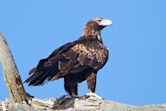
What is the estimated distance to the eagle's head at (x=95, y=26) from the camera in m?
13.5

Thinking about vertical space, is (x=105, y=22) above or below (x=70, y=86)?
above

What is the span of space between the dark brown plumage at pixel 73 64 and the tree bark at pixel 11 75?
1.04 metres

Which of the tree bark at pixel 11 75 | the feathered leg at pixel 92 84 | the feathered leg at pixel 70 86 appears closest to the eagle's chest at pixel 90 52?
the feathered leg at pixel 92 84

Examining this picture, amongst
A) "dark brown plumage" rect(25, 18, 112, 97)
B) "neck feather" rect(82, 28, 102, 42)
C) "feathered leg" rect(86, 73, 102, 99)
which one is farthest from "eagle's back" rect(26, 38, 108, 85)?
"neck feather" rect(82, 28, 102, 42)

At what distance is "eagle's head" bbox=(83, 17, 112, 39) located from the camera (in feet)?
44.2

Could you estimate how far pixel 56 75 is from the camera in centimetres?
1190

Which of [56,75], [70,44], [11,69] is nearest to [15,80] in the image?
[11,69]

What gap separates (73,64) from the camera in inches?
478

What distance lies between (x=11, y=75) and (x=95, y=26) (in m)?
3.57

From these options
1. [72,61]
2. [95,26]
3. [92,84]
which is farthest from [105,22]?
[92,84]

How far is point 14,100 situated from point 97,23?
12.4ft

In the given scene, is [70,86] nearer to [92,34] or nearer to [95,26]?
[92,34]

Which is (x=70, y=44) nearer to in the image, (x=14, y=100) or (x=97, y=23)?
(x=97, y=23)

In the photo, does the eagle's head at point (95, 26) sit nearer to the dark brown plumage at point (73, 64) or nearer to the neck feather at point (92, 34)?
the neck feather at point (92, 34)
